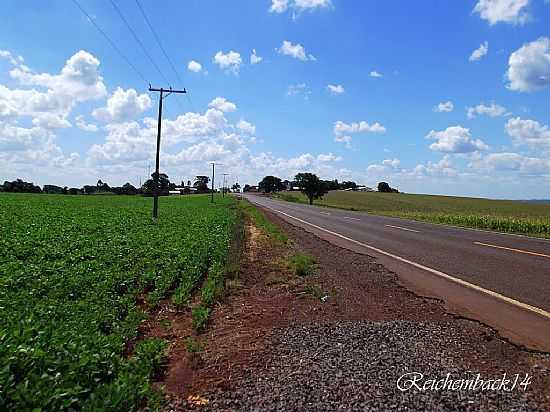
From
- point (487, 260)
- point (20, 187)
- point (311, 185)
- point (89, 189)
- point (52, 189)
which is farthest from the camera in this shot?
point (89, 189)

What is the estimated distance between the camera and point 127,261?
10.0 m

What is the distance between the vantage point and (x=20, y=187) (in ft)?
387

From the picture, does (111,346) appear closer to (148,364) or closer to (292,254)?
(148,364)

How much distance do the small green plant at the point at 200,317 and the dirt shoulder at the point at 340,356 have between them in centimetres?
14

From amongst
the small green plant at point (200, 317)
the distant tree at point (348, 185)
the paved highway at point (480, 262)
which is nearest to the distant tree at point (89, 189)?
the distant tree at point (348, 185)

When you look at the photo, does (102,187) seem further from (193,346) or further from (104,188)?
(193,346)

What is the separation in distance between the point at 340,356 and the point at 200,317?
2537 mm

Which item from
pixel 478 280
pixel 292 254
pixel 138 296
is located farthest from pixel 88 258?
pixel 478 280

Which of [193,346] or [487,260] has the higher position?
[487,260]

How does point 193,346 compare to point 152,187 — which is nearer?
point 193,346

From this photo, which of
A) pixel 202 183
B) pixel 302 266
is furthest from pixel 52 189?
pixel 302 266

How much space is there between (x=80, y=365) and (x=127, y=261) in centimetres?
637

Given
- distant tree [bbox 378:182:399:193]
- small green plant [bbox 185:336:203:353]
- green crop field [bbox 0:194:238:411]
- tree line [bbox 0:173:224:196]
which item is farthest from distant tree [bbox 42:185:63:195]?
small green plant [bbox 185:336:203:353]

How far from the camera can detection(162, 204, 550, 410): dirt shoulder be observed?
137 inches
